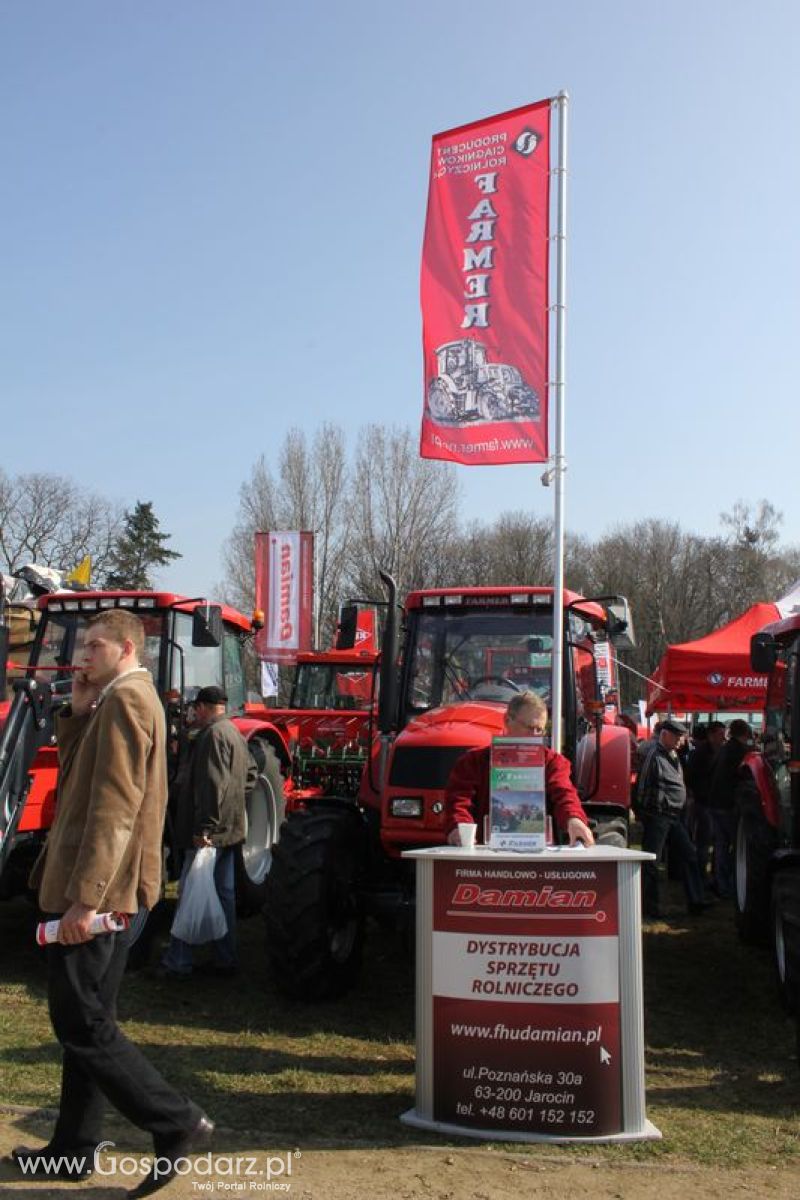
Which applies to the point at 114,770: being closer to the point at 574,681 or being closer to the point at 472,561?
the point at 574,681

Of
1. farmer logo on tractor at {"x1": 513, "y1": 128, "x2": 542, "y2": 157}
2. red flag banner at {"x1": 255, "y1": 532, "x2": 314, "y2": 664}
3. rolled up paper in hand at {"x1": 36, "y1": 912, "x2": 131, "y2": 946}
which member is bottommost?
rolled up paper in hand at {"x1": 36, "y1": 912, "x2": 131, "y2": 946}

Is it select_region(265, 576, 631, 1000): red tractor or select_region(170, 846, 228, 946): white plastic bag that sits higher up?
select_region(265, 576, 631, 1000): red tractor

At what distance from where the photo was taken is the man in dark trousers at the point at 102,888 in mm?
3477

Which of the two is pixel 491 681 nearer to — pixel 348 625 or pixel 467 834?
pixel 348 625

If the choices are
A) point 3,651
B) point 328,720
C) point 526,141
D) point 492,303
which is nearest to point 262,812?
point 3,651

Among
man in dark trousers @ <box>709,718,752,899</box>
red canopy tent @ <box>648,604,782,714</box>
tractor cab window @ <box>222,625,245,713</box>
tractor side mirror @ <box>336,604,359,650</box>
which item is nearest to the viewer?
tractor side mirror @ <box>336,604,359,650</box>

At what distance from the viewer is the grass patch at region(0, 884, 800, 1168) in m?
4.26

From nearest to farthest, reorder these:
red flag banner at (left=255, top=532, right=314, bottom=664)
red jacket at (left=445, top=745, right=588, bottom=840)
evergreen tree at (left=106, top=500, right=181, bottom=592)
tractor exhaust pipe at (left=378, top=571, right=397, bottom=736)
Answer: red jacket at (left=445, top=745, right=588, bottom=840) < tractor exhaust pipe at (left=378, top=571, right=397, bottom=736) < red flag banner at (left=255, top=532, right=314, bottom=664) < evergreen tree at (left=106, top=500, right=181, bottom=592)

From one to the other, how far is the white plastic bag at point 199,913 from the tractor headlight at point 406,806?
4.48 ft

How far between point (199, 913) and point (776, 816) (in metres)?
3.81

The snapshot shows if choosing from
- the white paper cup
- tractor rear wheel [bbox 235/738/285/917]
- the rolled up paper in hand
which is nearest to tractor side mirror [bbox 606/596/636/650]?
the white paper cup

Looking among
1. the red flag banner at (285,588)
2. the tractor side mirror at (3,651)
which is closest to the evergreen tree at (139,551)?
the red flag banner at (285,588)

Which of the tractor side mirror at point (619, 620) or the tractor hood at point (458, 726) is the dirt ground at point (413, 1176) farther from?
the tractor side mirror at point (619, 620)

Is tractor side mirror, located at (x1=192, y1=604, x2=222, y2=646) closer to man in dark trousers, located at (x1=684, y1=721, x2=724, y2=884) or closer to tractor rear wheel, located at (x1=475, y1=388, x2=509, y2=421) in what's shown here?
tractor rear wheel, located at (x1=475, y1=388, x2=509, y2=421)
